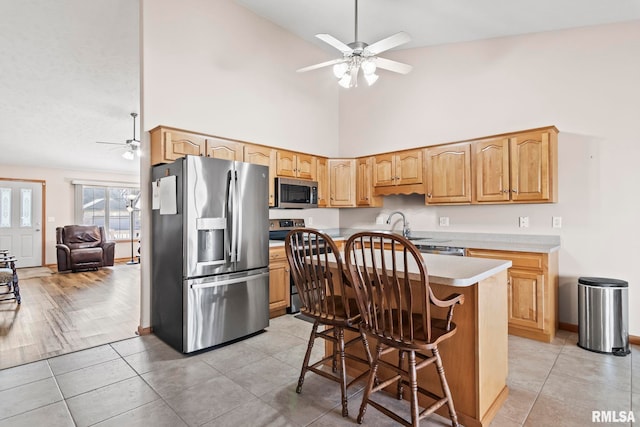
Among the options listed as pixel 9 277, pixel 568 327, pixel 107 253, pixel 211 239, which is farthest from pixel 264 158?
pixel 107 253

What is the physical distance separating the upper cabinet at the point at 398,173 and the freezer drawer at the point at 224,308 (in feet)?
7.08

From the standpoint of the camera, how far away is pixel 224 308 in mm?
3027

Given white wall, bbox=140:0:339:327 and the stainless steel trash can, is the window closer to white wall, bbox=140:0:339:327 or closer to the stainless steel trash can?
white wall, bbox=140:0:339:327

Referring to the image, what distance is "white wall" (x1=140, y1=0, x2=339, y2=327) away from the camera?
3373 millimetres

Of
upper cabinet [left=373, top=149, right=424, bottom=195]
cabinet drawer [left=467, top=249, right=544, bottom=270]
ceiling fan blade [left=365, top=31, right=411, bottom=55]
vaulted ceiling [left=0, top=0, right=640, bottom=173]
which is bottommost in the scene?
cabinet drawer [left=467, top=249, right=544, bottom=270]

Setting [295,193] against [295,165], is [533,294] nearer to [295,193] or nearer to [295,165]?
[295,193]

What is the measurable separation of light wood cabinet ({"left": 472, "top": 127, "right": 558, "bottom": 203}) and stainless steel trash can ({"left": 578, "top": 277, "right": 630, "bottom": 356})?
94 centimetres

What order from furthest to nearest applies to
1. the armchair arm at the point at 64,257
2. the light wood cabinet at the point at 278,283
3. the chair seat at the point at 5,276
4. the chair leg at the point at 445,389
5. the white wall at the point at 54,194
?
the white wall at the point at 54,194 < the armchair arm at the point at 64,257 < the chair seat at the point at 5,276 < the light wood cabinet at the point at 278,283 < the chair leg at the point at 445,389

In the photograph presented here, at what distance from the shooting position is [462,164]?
3.85m

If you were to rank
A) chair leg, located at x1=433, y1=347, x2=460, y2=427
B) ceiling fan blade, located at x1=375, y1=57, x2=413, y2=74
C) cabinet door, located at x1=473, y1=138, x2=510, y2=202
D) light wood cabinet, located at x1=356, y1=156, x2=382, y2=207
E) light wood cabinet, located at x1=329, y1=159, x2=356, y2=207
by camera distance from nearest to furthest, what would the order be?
chair leg, located at x1=433, y1=347, x2=460, y2=427
ceiling fan blade, located at x1=375, y1=57, x2=413, y2=74
cabinet door, located at x1=473, y1=138, x2=510, y2=202
light wood cabinet, located at x1=356, y1=156, x2=382, y2=207
light wood cabinet, located at x1=329, y1=159, x2=356, y2=207

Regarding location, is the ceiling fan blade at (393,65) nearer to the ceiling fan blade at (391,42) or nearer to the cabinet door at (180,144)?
the ceiling fan blade at (391,42)

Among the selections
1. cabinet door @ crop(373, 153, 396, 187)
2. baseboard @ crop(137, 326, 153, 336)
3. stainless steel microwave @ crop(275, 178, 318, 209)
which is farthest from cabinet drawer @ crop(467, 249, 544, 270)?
baseboard @ crop(137, 326, 153, 336)

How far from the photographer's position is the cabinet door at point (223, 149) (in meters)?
3.56

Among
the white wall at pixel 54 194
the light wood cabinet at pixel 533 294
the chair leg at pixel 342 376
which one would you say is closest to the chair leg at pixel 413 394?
the chair leg at pixel 342 376
